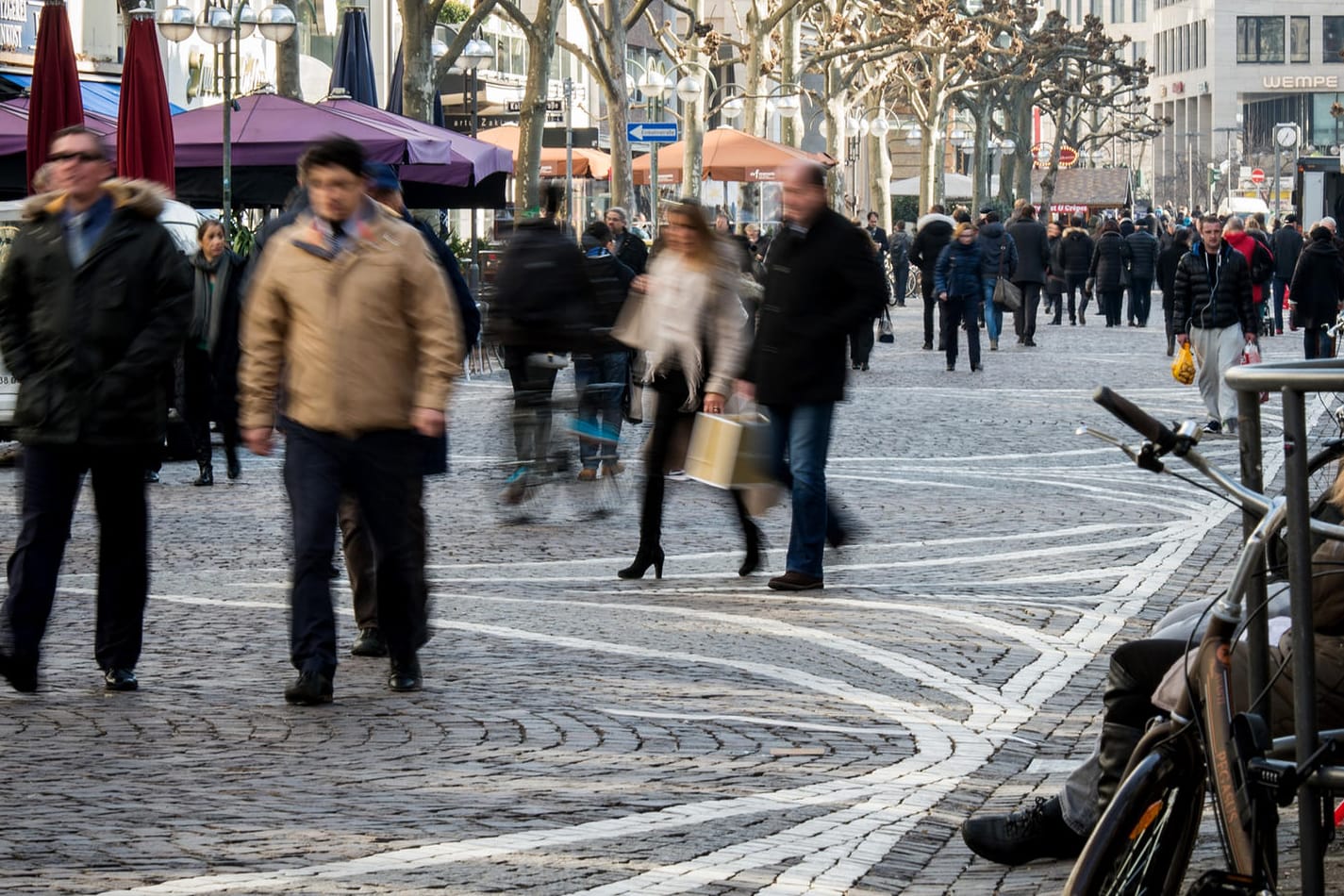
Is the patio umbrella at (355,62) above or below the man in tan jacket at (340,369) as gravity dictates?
above

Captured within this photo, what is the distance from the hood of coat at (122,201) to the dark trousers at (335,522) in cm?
91

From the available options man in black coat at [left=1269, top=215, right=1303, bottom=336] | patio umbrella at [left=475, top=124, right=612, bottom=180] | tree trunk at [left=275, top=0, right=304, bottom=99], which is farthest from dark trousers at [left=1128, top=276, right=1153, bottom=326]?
tree trunk at [left=275, top=0, right=304, bottom=99]

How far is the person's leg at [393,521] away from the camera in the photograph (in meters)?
7.84

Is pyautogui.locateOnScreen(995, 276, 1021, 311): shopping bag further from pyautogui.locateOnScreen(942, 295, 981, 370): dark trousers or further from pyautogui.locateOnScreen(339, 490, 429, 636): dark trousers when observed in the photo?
pyautogui.locateOnScreen(339, 490, 429, 636): dark trousers

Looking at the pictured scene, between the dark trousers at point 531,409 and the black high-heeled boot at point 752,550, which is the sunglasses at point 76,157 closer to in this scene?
the black high-heeled boot at point 752,550

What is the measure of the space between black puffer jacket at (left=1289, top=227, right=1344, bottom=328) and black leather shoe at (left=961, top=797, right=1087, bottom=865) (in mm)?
20592

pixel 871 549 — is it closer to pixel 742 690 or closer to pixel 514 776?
→ pixel 742 690

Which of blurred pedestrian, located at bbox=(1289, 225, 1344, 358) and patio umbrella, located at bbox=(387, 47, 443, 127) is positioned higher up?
patio umbrella, located at bbox=(387, 47, 443, 127)

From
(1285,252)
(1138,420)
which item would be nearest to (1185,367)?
(1138,420)

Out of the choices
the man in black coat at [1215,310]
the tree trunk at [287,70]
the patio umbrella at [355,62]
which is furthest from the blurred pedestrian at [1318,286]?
the tree trunk at [287,70]

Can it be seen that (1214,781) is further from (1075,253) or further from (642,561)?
(1075,253)

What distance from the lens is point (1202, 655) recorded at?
13.5ft

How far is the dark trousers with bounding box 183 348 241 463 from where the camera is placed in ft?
50.8

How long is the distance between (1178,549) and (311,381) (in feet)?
19.1
